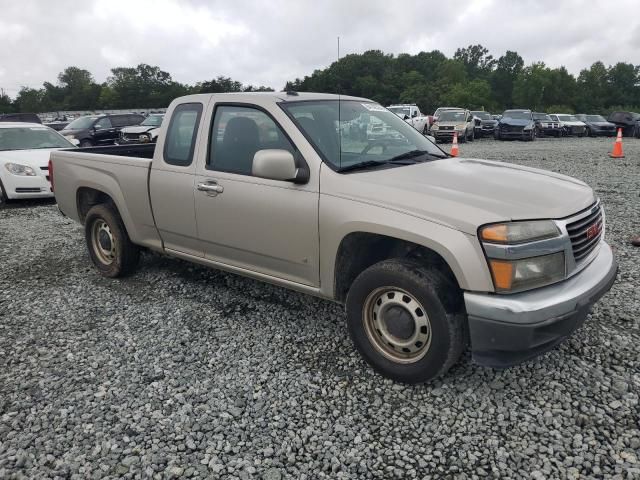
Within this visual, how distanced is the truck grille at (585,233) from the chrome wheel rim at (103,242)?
13.8ft

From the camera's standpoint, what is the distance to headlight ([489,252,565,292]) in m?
2.68

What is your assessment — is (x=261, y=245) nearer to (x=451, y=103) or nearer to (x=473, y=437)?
(x=473, y=437)

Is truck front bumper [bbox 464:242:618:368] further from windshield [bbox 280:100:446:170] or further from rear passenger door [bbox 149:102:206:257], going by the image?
rear passenger door [bbox 149:102:206:257]

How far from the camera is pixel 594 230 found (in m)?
3.24

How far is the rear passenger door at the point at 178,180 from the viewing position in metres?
4.18

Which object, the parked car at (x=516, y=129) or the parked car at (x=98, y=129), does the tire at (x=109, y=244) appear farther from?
the parked car at (x=516, y=129)

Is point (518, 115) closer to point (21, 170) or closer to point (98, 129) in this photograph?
point (98, 129)

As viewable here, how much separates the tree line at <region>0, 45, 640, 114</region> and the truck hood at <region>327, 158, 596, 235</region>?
52.2m

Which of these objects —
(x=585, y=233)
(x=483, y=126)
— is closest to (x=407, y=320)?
(x=585, y=233)

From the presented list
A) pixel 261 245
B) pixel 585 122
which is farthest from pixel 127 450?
pixel 585 122

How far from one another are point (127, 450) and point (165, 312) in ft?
6.01

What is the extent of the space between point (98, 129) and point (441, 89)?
237 feet

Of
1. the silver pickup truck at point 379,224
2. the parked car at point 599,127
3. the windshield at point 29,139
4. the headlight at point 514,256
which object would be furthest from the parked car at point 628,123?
the headlight at point 514,256

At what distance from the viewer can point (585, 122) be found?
32.3 m
